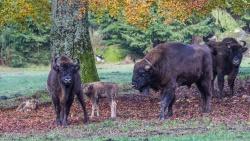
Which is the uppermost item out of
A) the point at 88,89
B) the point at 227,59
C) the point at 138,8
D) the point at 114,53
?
the point at 138,8

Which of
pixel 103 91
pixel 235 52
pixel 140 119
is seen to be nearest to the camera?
pixel 140 119

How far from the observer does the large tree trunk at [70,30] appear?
70.1ft

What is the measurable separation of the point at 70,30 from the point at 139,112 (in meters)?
4.47

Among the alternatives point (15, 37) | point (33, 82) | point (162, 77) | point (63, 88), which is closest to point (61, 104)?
point (63, 88)

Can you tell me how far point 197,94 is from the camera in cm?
2339

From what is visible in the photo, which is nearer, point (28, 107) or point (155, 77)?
point (155, 77)

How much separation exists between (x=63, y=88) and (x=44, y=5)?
10.6m

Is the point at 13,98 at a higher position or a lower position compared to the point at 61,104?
lower

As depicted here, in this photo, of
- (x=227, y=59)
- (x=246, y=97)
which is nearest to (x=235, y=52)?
(x=227, y=59)

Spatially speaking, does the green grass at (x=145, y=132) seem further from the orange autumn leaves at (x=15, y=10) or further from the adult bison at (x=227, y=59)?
the orange autumn leaves at (x=15, y=10)

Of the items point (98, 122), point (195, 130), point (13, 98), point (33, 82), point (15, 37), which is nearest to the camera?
→ point (195, 130)

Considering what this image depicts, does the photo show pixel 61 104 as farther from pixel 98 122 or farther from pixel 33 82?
pixel 33 82

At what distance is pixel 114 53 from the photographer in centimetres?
5934

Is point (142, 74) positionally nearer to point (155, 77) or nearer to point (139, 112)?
point (155, 77)
